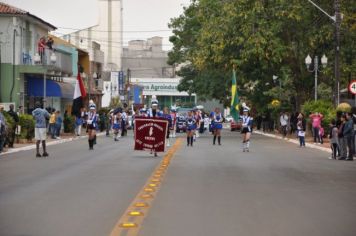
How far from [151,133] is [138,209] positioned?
40.4ft

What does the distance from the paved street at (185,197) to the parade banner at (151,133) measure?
1.49 m

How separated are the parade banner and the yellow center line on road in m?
6.30

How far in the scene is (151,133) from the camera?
23.4m

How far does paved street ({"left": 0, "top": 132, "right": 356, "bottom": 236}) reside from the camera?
31.5ft

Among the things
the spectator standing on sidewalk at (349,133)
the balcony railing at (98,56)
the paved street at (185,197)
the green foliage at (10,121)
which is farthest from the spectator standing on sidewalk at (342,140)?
the balcony railing at (98,56)

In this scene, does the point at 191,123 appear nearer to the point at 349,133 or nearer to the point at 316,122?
the point at 316,122

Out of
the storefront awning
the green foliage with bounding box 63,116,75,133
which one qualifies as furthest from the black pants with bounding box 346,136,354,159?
the storefront awning

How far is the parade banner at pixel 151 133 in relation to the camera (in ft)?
76.6

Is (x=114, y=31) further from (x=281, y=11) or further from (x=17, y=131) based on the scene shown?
(x=17, y=131)

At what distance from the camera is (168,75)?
437ft

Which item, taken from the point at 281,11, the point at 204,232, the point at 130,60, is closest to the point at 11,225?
the point at 204,232

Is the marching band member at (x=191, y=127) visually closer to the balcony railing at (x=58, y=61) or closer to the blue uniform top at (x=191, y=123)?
the blue uniform top at (x=191, y=123)

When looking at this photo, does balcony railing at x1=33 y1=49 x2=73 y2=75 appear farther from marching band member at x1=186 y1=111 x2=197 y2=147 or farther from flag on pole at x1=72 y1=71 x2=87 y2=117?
marching band member at x1=186 y1=111 x2=197 y2=147

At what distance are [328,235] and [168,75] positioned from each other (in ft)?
408
